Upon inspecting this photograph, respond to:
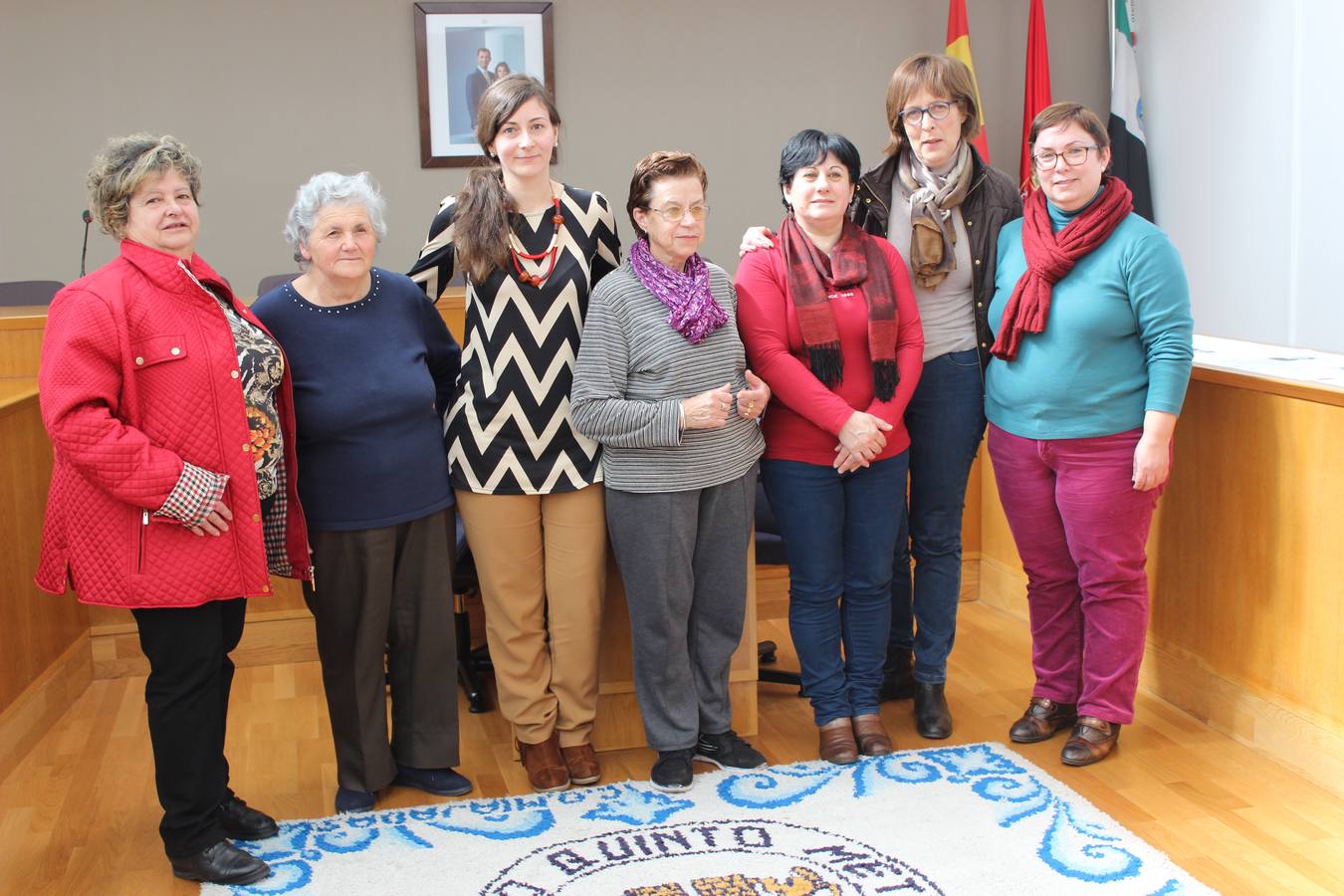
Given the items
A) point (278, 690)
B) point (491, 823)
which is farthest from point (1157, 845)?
point (278, 690)

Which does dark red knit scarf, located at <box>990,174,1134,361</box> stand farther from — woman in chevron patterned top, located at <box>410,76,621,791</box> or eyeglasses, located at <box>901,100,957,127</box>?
woman in chevron patterned top, located at <box>410,76,621,791</box>

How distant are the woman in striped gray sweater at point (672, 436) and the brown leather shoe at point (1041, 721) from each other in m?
0.74

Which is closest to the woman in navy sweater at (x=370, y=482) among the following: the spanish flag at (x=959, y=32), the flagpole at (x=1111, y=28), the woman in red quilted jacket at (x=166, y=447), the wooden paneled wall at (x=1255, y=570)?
the woman in red quilted jacket at (x=166, y=447)

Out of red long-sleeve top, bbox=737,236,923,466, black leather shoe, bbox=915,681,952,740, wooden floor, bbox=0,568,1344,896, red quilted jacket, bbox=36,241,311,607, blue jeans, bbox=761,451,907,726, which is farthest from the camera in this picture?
black leather shoe, bbox=915,681,952,740

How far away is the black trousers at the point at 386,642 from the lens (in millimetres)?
2561

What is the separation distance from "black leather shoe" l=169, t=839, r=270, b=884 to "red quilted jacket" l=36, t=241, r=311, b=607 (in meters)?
0.51

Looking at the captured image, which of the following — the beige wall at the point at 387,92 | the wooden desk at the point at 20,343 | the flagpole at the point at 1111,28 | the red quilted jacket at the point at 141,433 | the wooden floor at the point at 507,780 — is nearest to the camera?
the red quilted jacket at the point at 141,433

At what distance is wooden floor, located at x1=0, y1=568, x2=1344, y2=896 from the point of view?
240 cm

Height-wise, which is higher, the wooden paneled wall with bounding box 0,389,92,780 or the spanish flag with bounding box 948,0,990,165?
the spanish flag with bounding box 948,0,990,165

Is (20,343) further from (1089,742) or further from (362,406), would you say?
(1089,742)

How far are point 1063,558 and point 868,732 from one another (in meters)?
0.60

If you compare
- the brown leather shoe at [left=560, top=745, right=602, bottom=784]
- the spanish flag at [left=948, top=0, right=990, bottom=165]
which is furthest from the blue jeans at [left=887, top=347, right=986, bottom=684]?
the spanish flag at [left=948, top=0, right=990, bottom=165]

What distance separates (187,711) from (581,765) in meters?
0.86

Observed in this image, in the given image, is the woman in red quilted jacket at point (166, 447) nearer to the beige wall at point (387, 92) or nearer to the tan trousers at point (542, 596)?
the tan trousers at point (542, 596)
